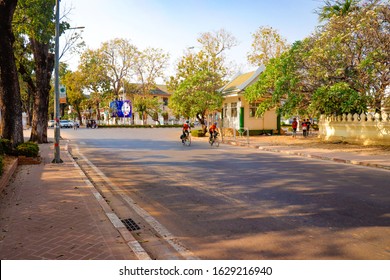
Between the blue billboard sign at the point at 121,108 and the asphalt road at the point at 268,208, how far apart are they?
58265 mm

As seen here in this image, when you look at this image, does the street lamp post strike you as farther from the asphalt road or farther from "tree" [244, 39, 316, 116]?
"tree" [244, 39, 316, 116]

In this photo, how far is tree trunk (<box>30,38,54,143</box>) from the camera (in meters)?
23.4

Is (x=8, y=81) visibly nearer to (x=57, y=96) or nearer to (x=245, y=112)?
(x=57, y=96)

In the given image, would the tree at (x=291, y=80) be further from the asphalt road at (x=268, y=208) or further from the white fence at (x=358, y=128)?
the asphalt road at (x=268, y=208)

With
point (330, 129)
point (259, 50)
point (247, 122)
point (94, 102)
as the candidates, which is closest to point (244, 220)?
point (330, 129)

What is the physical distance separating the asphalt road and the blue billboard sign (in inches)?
2294

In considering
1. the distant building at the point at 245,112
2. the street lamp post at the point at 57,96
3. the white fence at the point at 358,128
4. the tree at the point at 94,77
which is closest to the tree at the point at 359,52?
the white fence at the point at 358,128

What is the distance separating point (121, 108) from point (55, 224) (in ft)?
217

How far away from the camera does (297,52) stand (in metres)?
23.1

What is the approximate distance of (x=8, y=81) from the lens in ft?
47.7

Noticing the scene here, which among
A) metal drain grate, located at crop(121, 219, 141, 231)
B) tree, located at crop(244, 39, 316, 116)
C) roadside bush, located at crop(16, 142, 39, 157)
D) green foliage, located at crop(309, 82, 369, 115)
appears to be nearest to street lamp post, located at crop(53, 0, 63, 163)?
roadside bush, located at crop(16, 142, 39, 157)

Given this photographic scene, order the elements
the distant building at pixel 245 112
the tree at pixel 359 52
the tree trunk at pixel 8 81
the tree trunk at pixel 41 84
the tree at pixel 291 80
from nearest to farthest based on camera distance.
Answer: the tree trunk at pixel 8 81 → the tree at pixel 359 52 → the tree at pixel 291 80 → the tree trunk at pixel 41 84 → the distant building at pixel 245 112

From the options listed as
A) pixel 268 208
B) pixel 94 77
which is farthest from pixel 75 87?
pixel 268 208

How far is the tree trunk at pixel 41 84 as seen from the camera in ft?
76.7
